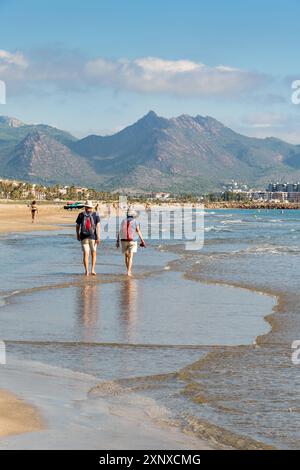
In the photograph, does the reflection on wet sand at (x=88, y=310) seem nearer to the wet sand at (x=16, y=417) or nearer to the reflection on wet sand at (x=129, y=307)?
the reflection on wet sand at (x=129, y=307)

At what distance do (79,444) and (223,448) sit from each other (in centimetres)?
119

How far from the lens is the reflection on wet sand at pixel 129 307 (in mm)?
11469

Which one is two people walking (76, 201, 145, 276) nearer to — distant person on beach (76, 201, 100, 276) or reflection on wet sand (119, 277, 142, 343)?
distant person on beach (76, 201, 100, 276)

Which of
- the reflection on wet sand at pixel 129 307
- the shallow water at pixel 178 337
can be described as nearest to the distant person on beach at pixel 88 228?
the shallow water at pixel 178 337

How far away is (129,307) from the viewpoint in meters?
14.0

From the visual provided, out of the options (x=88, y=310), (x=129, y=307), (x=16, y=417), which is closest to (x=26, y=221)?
(x=129, y=307)

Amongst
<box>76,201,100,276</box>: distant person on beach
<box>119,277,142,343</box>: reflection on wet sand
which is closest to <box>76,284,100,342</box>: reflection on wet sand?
<box>119,277,142,343</box>: reflection on wet sand

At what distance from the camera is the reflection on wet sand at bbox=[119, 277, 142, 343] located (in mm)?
11469

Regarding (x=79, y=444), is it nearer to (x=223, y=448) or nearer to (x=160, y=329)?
(x=223, y=448)

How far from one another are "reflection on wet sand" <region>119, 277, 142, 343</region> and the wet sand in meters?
3.81

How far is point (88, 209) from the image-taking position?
63.1 ft

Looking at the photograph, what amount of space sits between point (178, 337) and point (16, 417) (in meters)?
4.84
